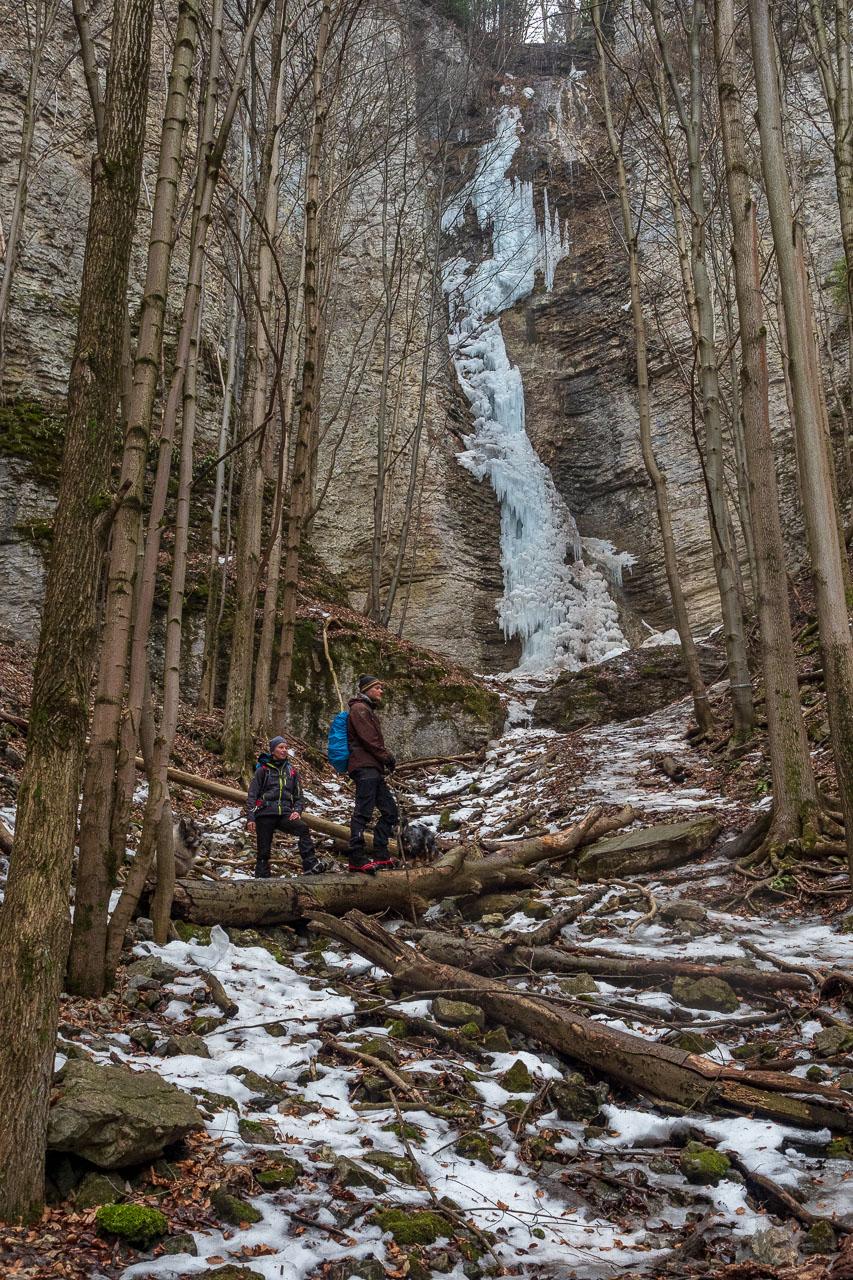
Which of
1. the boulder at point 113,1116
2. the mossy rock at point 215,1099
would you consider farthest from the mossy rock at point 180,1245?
the mossy rock at point 215,1099

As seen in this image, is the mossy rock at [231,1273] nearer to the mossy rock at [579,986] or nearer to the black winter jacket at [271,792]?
the mossy rock at [579,986]

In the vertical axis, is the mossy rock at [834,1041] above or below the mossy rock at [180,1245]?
above

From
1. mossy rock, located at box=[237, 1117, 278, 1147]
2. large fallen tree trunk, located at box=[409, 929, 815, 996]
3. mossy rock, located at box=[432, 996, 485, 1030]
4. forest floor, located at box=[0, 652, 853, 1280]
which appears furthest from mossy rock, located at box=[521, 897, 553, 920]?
mossy rock, located at box=[237, 1117, 278, 1147]

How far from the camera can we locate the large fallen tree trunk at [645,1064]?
2912 mm

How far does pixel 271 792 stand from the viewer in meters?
6.16

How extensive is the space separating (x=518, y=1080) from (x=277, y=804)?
3185mm

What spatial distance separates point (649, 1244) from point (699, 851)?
4.40 meters

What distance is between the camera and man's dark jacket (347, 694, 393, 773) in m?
6.60

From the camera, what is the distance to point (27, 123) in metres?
11.2

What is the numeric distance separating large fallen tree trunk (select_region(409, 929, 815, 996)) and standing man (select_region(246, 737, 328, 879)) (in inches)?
64.1

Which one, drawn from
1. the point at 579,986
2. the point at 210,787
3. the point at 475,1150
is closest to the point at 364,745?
the point at 210,787

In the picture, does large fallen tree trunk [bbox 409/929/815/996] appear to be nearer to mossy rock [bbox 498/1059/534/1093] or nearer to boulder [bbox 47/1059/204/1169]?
mossy rock [bbox 498/1059/534/1093]

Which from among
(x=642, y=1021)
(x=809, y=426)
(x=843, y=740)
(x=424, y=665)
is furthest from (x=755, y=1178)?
(x=424, y=665)

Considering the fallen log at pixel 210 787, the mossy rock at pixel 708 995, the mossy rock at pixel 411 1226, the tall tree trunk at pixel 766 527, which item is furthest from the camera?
the fallen log at pixel 210 787
